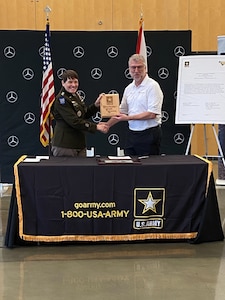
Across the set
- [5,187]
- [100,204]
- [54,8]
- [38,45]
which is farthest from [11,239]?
[54,8]

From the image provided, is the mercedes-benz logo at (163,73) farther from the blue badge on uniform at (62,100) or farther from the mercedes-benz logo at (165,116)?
the blue badge on uniform at (62,100)

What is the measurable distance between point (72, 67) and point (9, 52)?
837mm

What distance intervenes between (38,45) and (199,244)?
3.60 m

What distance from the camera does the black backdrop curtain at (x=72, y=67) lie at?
20.9 feet

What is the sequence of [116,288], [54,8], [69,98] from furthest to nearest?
A: [54,8]
[69,98]
[116,288]

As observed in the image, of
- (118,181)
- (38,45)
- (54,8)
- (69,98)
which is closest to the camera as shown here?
(118,181)

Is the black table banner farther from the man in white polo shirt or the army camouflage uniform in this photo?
the man in white polo shirt

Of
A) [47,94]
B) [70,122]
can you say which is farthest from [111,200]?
[47,94]

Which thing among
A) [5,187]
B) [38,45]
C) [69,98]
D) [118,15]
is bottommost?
[5,187]

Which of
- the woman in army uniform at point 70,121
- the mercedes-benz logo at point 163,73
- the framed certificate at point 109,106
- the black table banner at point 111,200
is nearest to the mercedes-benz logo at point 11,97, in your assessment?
the mercedes-benz logo at point 163,73

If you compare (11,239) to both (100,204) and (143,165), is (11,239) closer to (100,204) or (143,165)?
(100,204)

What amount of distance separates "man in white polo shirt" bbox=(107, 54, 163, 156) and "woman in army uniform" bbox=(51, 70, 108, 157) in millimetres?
292

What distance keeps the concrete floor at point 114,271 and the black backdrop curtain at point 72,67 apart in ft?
8.19

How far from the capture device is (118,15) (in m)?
8.93
